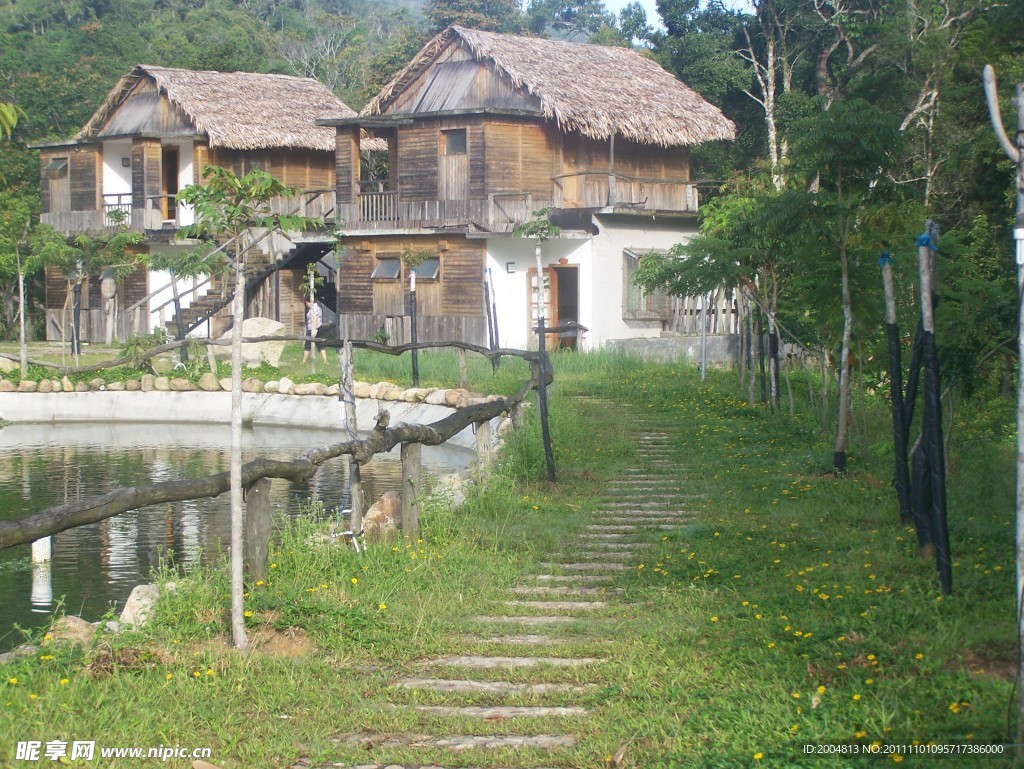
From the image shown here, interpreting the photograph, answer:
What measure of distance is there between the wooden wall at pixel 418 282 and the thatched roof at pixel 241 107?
15.0 feet

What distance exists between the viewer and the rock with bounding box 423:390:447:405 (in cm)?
2031

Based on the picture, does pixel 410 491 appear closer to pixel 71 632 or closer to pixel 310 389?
pixel 71 632

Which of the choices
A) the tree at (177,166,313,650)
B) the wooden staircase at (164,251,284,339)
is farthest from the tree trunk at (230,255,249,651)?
the wooden staircase at (164,251,284,339)

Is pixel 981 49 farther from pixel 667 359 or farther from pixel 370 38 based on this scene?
pixel 370 38

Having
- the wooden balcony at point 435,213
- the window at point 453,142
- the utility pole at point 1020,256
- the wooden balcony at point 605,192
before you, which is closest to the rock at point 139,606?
the utility pole at point 1020,256

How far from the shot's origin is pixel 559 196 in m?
30.8

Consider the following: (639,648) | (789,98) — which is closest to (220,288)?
(789,98)

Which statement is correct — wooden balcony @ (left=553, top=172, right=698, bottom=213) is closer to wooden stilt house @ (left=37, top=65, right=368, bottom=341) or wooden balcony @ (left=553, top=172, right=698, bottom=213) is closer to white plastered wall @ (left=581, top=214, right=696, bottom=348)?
white plastered wall @ (left=581, top=214, right=696, bottom=348)

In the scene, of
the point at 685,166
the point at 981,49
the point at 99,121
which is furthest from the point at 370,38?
the point at 981,49

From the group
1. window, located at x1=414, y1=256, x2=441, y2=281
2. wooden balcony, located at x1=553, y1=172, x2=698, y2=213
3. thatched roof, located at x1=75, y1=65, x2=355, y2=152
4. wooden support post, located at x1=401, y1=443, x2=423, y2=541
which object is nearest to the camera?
wooden support post, located at x1=401, y1=443, x2=423, y2=541

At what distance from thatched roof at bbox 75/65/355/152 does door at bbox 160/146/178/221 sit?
210cm

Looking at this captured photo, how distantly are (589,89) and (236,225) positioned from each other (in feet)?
81.2

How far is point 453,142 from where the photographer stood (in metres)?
30.8

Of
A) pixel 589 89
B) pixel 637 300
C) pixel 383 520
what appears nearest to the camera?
pixel 383 520
